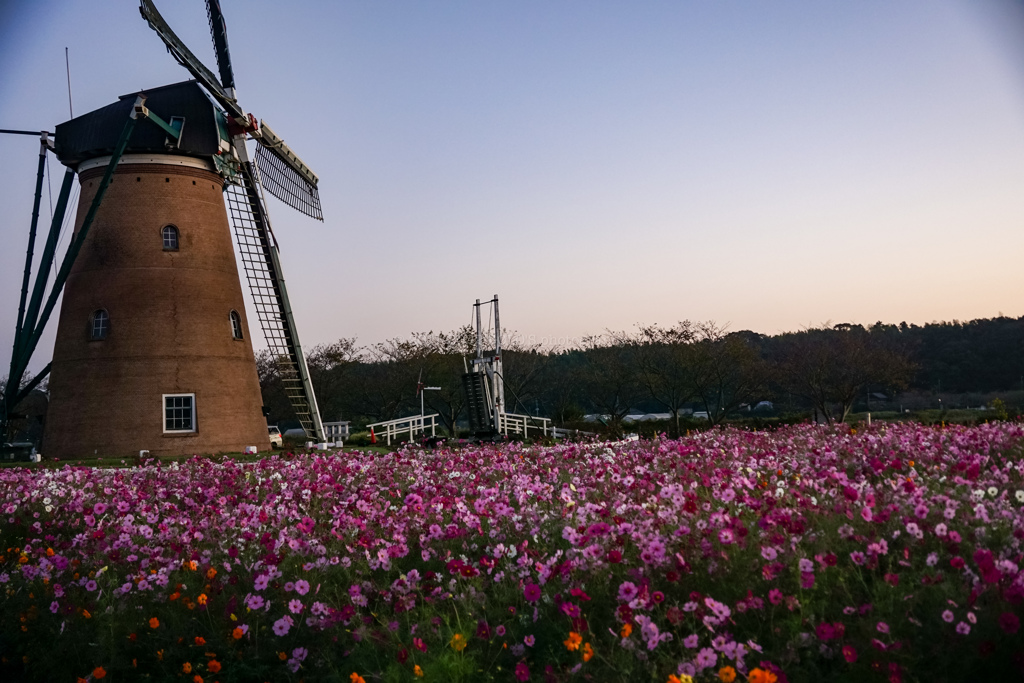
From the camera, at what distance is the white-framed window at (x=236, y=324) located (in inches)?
872

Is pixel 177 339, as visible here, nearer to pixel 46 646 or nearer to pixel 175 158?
pixel 175 158

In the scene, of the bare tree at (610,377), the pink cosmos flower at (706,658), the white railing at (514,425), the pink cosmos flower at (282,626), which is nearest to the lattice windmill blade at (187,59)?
the white railing at (514,425)

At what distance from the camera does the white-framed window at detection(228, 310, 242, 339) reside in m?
A: 22.1

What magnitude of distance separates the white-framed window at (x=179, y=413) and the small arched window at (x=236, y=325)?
228 cm

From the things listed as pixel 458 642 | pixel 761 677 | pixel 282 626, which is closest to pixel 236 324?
pixel 282 626

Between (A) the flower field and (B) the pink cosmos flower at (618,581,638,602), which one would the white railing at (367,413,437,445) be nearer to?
(A) the flower field

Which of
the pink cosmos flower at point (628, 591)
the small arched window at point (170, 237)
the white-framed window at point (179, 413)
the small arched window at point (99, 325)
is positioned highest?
the small arched window at point (170, 237)

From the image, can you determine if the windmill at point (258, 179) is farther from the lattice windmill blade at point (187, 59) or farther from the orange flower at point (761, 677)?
the orange flower at point (761, 677)

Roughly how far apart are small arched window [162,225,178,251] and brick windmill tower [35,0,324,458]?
1.3 inches

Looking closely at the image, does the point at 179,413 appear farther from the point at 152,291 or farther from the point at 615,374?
the point at 615,374

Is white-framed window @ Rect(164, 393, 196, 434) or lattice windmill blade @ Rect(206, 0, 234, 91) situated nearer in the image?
white-framed window @ Rect(164, 393, 196, 434)

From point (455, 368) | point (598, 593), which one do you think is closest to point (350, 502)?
point (598, 593)

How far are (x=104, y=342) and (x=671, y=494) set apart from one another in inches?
723

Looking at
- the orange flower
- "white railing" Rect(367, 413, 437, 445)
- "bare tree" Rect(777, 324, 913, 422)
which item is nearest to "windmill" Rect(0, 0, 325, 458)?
"white railing" Rect(367, 413, 437, 445)
